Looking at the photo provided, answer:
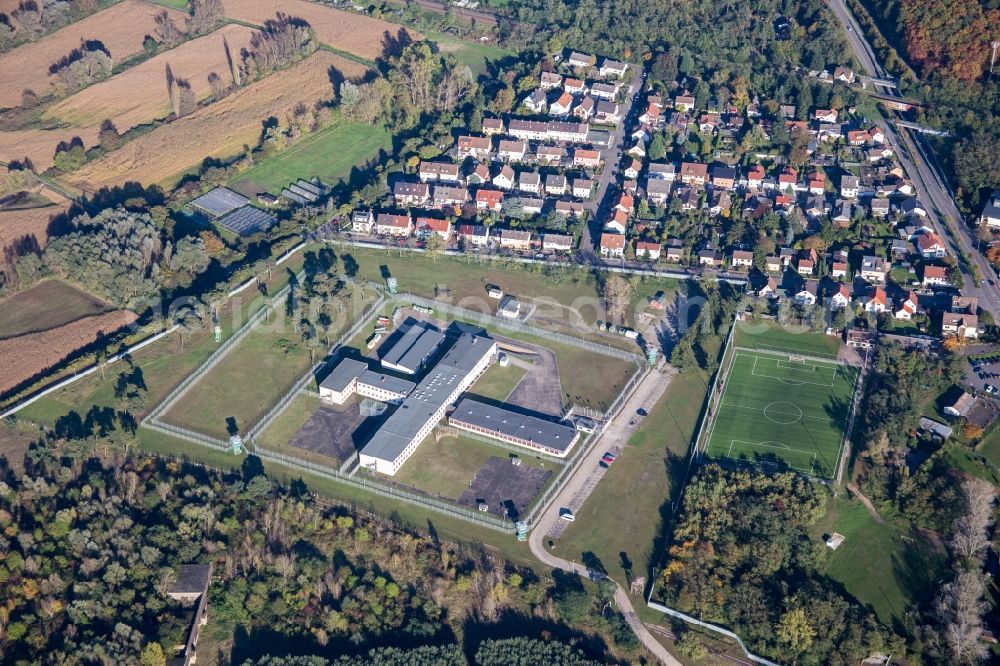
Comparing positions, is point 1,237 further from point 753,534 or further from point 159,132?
point 753,534

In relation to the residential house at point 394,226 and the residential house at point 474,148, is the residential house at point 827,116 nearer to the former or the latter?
the residential house at point 474,148

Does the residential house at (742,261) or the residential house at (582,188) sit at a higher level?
the residential house at (582,188)

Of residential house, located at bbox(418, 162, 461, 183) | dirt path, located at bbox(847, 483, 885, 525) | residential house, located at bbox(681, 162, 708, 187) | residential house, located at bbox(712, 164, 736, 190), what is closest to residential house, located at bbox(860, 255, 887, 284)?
residential house, located at bbox(712, 164, 736, 190)

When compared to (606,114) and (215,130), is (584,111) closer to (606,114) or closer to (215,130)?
(606,114)

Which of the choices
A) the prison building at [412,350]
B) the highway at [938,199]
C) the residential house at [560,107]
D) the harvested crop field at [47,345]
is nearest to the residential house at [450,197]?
the prison building at [412,350]

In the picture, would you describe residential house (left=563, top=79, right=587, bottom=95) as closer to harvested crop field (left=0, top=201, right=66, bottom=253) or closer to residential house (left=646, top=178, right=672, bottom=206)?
residential house (left=646, top=178, right=672, bottom=206)
